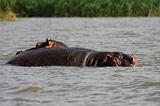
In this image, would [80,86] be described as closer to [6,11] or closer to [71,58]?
[71,58]

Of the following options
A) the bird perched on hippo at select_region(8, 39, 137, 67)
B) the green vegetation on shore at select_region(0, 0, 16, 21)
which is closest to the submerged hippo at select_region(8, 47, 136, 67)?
the bird perched on hippo at select_region(8, 39, 137, 67)

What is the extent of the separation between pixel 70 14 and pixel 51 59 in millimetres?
35387

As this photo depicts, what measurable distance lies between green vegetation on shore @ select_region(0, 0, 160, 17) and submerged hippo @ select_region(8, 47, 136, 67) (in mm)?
32914

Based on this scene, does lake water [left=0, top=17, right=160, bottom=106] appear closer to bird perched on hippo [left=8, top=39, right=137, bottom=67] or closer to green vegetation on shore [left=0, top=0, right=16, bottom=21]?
bird perched on hippo [left=8, top=39, right=137, bottom=67]

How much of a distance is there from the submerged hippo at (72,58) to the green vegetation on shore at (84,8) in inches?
1296

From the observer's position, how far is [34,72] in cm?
1108

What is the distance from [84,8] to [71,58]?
35.2 m

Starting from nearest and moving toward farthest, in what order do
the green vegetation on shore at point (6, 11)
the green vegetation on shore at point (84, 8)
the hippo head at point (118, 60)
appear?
the hippo head at point (118, 60), the green vegetation on shore at point (6, 11), the green vegetation on shore at point (84, 8)

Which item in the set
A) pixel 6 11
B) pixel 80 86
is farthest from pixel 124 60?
pixel 6 11

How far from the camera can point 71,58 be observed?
11.7m

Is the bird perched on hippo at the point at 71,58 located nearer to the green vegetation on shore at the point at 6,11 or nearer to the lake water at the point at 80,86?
the lake water at the point at 80,86

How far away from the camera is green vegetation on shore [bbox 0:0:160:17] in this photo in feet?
148

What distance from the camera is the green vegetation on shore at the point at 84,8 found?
45.0 metres

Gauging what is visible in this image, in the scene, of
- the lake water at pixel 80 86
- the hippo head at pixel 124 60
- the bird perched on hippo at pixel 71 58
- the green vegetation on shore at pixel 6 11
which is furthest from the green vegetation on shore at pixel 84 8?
the hippo head at pixel 124 60
